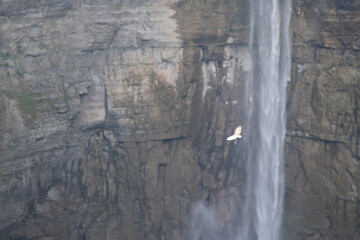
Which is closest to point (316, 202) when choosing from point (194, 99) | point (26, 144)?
point (194, 99)

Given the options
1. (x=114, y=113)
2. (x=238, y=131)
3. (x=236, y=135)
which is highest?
(x=114, y=113)

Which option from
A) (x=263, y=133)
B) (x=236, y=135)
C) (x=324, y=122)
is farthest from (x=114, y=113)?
(x=324, y=122)

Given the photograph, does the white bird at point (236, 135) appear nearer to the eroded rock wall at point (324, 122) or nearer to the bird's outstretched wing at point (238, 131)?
the bird's outstretched wing at point (238, 131)

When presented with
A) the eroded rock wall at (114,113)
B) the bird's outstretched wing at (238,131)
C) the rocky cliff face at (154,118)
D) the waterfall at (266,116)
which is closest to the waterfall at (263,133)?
the waterfall at (266,116)

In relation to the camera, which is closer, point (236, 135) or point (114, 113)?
point (114, 113)

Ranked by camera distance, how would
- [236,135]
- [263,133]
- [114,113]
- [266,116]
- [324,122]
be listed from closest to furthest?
[114,113] → [324,122] → [236,135] → [266,116] → [263,133]

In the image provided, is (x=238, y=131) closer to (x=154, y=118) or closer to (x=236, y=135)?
→ (x=236, y=135)
